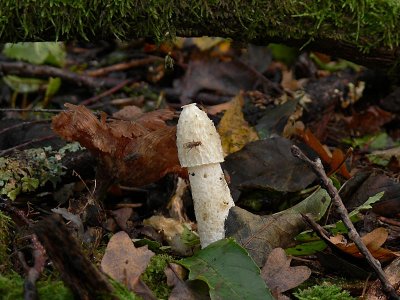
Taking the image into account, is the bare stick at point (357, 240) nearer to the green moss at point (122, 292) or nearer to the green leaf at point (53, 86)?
the green moss at point (122, 292)

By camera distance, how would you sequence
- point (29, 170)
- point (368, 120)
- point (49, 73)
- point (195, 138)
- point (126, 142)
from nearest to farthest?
point (195, 138) < point (126, 142) < point (29, 170) < point (368, 120) < point (49, 73)

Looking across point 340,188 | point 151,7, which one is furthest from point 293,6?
point 340,188

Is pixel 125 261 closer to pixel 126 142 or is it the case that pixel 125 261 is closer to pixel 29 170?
pixel 126 142

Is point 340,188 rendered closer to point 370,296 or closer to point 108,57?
point 370,296

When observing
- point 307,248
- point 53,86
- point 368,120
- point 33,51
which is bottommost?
point 368,120

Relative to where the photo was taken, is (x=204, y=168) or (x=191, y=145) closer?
(x=191, y=145)

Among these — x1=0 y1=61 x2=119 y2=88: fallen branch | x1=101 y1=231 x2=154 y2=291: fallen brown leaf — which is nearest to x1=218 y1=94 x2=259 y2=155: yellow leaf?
x1=101 y1=231 x2=154 y2=291: fallen brown leaf

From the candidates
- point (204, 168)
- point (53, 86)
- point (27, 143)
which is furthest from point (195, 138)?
point (53, 86)

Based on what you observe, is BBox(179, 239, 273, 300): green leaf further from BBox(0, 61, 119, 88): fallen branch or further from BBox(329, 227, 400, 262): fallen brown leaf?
BBox(0, 61, 119, 88): fallen branch
